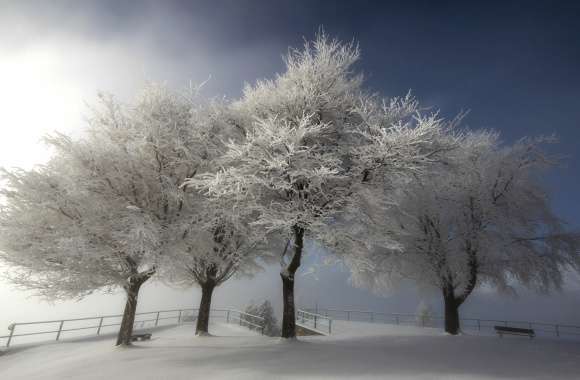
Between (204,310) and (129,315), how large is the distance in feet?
13.6

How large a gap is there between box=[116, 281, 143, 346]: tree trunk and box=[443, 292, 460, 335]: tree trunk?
15627 mm

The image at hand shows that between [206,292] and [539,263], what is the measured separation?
56.3ft

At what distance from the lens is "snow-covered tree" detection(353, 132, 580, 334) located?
17203mm

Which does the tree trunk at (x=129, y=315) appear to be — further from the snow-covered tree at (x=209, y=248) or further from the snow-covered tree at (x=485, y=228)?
the snow-covered tree at (x=485, y=228)

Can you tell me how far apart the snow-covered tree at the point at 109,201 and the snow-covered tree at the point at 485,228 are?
427 inches

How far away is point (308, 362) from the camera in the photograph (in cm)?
905

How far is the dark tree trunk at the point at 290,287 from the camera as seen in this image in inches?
521

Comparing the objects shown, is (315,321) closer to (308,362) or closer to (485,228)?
(485,228)

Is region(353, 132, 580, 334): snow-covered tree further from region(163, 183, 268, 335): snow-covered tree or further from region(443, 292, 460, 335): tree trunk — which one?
region(163, 183, 268, 335): snow-covered tree

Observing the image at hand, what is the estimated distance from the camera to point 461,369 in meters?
8.45

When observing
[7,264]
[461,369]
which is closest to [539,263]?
[461,369]

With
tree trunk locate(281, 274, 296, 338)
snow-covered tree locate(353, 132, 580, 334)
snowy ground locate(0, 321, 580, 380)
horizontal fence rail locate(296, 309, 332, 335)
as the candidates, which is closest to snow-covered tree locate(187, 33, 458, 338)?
tree trunk locate(281, 274, 296, 338)

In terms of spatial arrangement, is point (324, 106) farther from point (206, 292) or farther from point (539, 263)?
point (539, 263)

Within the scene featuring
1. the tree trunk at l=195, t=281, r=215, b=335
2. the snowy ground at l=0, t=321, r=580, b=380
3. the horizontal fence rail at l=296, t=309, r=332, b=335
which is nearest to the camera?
the snowy ground at l=0, t=321, r=580, b=380
